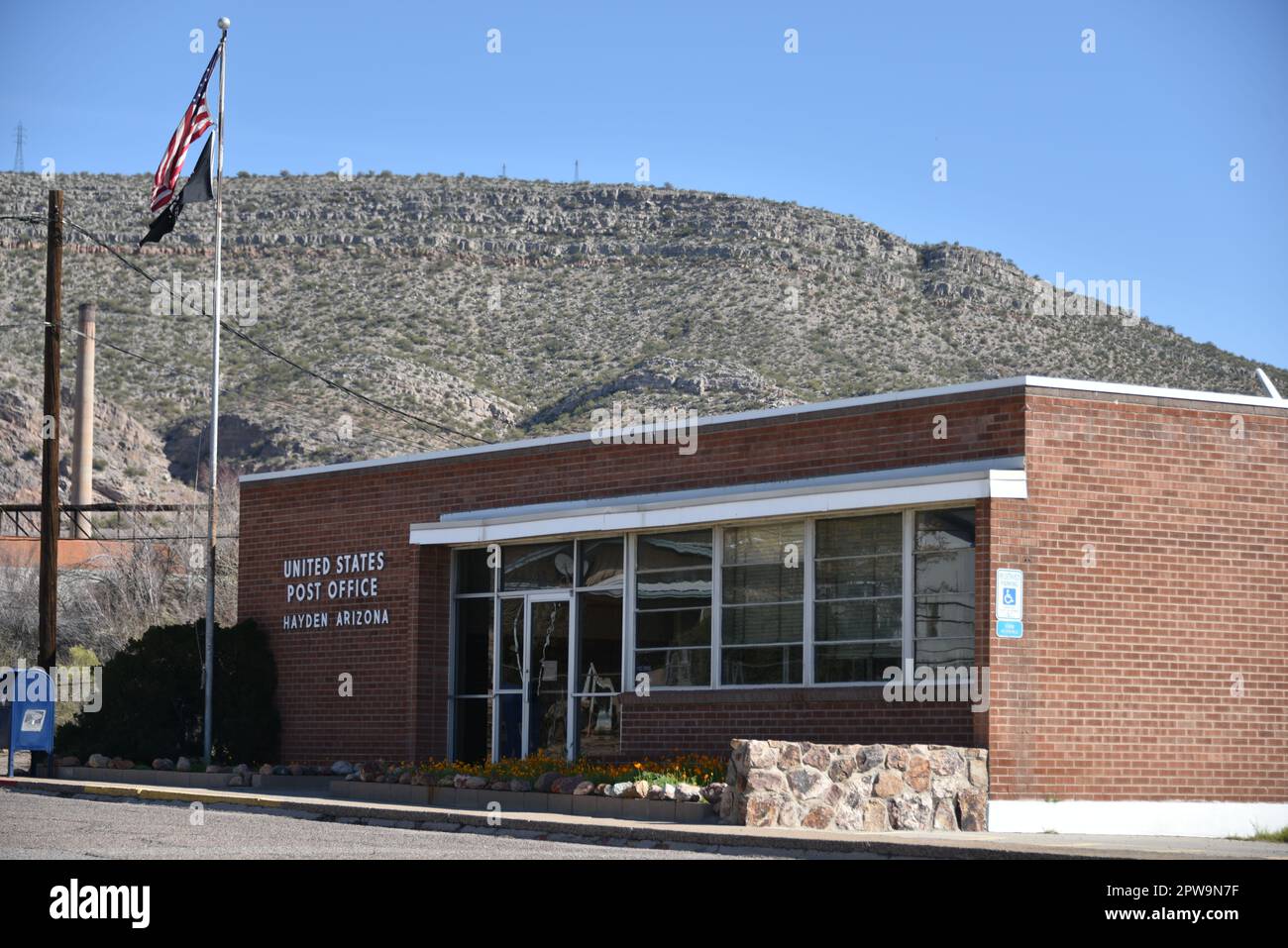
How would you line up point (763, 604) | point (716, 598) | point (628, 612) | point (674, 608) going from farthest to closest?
point (628, 612)
point (674, 608)
point (716, 598)
point (763, 604)

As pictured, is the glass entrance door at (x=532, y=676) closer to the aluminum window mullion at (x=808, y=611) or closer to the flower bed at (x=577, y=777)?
the flower bed at (x=577, y=777)

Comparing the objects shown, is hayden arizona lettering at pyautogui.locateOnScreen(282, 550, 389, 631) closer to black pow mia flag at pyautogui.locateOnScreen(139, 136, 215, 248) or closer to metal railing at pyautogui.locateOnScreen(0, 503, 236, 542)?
black pow mia flag at pyautogui.locateOnScreen(139, 136, 215, 248)

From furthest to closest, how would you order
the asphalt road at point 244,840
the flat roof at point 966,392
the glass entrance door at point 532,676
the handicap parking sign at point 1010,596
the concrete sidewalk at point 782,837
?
the glass entrance door at point 532,676
the flat roof at point 966,392
the handicap parking sign at point 1010,596
the concrete sidewalk at point 782,837
the asphalt road at point 244,840

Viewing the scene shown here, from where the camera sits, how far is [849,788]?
16.5m

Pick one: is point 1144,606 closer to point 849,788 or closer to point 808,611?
point 808,611

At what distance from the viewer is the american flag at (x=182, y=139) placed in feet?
87.8

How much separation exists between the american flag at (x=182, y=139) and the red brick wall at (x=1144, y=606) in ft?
49.6

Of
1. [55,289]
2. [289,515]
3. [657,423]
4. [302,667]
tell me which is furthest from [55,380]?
[657,423]

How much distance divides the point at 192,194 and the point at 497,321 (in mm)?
44416

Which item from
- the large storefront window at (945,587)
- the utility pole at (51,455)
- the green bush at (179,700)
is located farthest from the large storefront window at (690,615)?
the utility pole at (51,455)

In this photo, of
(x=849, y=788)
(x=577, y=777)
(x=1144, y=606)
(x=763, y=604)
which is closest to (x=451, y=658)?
(x=577, y=777)
